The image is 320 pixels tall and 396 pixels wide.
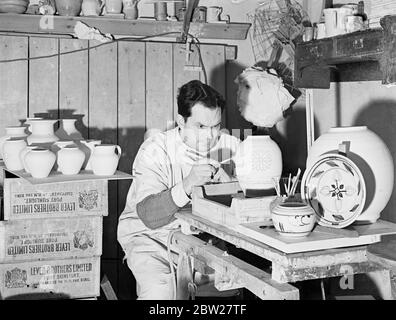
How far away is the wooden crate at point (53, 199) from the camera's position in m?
2.43

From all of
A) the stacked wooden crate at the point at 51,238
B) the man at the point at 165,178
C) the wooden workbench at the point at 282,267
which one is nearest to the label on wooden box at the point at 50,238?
the stacked wooden crate at the point at 51,238

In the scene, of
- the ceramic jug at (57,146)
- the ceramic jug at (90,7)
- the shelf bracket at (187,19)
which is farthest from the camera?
the ceramic jug at (90,7)

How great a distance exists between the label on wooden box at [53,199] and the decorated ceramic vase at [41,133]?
1.11ft

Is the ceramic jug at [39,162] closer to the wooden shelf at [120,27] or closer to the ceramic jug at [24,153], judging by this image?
the ceramic jug at [24,153]

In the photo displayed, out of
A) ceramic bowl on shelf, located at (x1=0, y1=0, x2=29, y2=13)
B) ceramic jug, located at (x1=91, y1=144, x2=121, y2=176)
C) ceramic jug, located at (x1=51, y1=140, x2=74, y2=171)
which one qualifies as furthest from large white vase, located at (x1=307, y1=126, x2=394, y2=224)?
ceramic bowl on shelf, located at (x1=0, y1=0, x2=29, y2=13)

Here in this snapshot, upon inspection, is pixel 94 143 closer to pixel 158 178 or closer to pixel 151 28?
pixel 158 178

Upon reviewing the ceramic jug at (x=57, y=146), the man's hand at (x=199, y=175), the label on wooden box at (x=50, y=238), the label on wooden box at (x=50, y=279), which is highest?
the ceramic jug at (x=57, y=146)

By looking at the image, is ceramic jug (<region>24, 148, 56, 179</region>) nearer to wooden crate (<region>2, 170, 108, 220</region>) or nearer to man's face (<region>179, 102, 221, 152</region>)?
wooden crate (<region>2, 170, 108, 220</region>)

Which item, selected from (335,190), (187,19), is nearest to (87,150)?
(187,19)

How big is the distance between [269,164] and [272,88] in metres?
1.18

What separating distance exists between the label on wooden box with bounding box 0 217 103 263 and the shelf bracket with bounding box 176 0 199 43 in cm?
123

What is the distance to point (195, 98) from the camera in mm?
2521

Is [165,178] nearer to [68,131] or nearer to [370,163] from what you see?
[68,131]

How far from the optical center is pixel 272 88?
2992 mm
